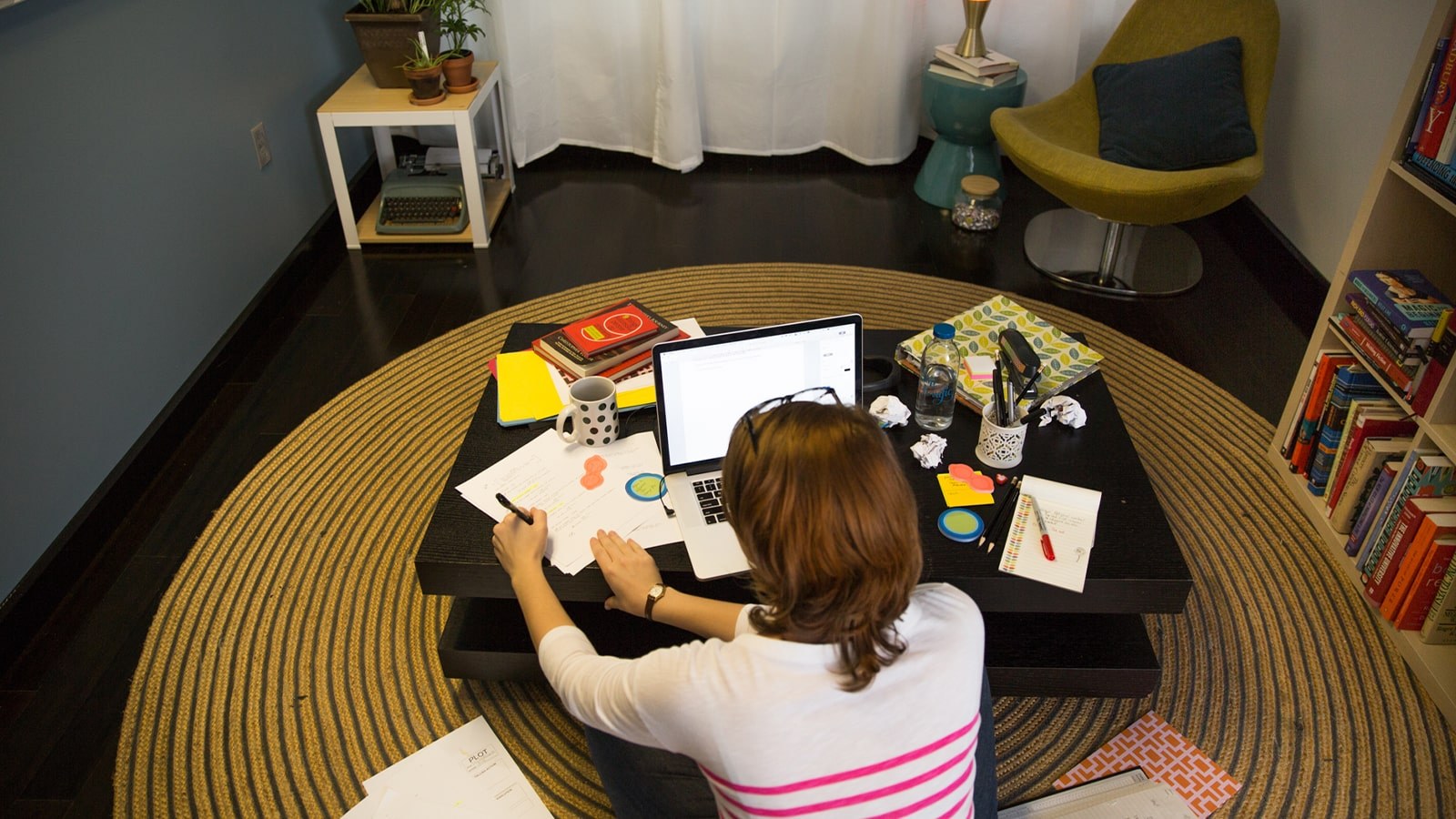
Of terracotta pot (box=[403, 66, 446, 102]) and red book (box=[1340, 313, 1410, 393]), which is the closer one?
red book (box=[1340, 313, 1410, 393])

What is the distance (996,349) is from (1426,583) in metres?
0.87

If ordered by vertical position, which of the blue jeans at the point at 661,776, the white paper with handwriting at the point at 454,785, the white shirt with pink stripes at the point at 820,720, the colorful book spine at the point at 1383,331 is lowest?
the white paper with handwriting at the point at 454,785

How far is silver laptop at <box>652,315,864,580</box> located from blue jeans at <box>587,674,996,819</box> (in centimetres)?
30

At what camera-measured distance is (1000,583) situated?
5.19 feet

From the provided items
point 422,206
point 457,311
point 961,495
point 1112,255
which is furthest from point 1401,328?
point 422,206

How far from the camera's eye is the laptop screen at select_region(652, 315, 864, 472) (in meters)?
1.59

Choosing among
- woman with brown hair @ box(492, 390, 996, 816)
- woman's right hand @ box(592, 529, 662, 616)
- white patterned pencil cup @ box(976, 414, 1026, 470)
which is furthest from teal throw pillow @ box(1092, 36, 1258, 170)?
woman with brown hair @ box(492, 390, 996, 816)

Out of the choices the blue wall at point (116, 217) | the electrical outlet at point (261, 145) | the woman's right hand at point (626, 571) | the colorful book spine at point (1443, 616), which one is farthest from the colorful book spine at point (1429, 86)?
the electrical outlet at point (261, 145)

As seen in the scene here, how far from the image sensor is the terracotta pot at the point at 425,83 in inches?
119

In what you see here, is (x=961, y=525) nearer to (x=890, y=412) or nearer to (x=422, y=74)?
(x=890, y=412)

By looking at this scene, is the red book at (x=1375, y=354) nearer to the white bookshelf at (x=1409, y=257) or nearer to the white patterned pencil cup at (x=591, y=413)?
the white bookshelf at (x=1409, y=257)

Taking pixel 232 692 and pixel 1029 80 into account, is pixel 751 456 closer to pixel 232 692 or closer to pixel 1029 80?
pixel 232 692

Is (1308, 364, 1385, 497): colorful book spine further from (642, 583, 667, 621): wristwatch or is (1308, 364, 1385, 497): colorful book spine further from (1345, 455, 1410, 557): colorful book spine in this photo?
(642, 583, 667, 621): wristwatch

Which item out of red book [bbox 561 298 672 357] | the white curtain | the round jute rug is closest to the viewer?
the round jute rug
